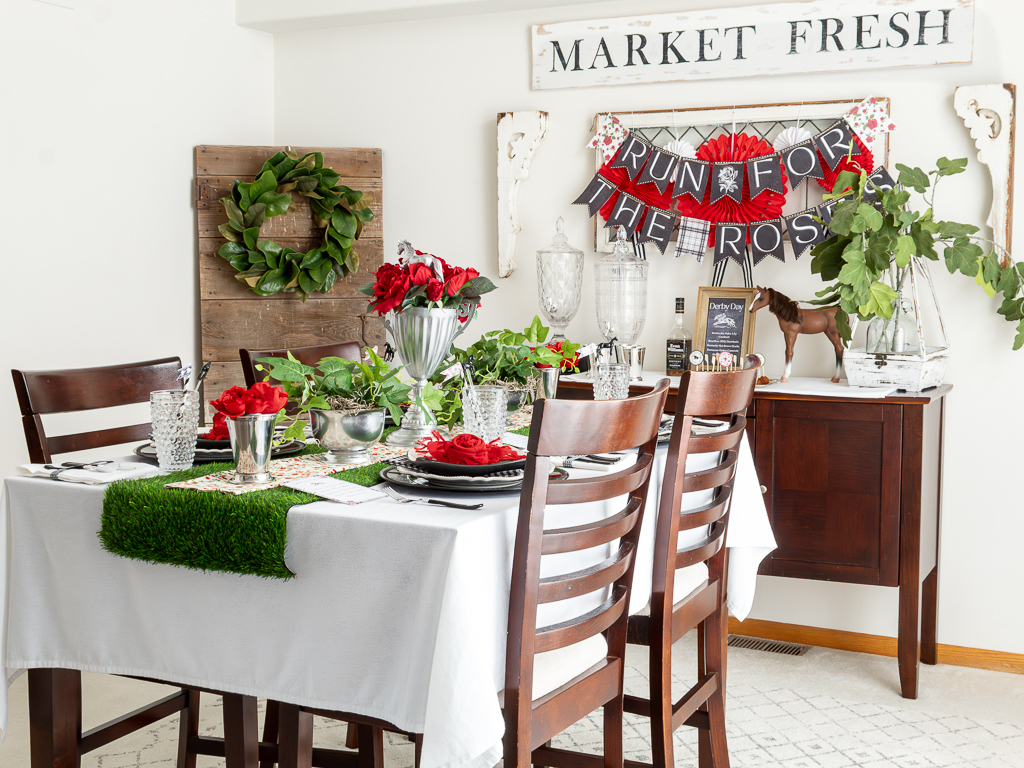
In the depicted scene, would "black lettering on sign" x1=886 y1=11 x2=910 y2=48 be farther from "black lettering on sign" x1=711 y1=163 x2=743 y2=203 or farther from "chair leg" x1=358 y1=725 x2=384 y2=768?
"chair leg" x1=358 y1=725 x2=384 y2=768

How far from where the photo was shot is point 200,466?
186 cm

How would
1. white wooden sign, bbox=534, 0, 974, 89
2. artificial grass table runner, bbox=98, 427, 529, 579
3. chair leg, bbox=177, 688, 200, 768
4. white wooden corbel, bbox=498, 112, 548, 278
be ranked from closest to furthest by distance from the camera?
artificial grass table runner, bbox=98, 427, 529, 579
chair leg, bbox=177, 688, 200, 768
white wooden sign, bbox=534, 0, 974, 89
white wooden corbel, bbox=498, 112, 548, 278

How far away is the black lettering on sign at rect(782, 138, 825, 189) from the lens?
3248 mm

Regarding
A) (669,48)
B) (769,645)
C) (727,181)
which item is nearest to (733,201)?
(727,181)

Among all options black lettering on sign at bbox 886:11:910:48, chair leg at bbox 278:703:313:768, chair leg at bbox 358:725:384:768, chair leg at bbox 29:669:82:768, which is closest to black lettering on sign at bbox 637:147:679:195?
black lettering on sign at bbox 886:11:910:48

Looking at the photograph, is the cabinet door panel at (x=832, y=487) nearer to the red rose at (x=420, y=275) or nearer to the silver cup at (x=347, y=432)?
the red rose at (x=420, y=275)

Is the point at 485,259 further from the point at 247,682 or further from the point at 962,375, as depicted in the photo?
the point at 247,682

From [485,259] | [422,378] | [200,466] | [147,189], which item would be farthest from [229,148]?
[200,466]

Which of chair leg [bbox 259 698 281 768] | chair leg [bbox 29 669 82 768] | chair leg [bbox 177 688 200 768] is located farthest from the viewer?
chair leg [bbox 259 698 281 768]

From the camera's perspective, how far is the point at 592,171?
3623mm

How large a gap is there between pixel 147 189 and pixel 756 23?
2243 millimetres

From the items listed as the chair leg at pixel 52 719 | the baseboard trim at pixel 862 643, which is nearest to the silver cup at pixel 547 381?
the chair leg at pixel 52 719

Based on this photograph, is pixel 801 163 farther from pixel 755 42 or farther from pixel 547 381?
pixel 547 381

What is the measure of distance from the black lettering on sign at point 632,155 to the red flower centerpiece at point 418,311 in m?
1.44
